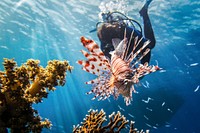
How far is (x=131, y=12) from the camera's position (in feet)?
57.5

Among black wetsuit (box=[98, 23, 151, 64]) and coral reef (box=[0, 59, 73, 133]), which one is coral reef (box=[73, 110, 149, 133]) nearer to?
coral reef (box=[0, 59, 73, 133])

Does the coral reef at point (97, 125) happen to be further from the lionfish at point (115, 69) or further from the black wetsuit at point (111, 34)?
the black wetsuit at point (111, 34)

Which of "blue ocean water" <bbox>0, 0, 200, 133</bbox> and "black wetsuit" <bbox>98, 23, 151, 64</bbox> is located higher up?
"blue ocean water" <bbox>0, 0, 200, 133</bbox>

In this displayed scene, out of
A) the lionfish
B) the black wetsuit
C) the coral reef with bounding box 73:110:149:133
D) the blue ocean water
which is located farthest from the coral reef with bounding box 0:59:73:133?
the blue ocean water

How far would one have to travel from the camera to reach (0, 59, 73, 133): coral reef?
115 inches

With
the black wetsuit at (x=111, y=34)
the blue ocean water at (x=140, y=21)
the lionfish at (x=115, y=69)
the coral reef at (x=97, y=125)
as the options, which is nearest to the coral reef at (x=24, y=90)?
the lionfish at (x=115, y=69)

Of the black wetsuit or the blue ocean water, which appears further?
the blue ocean water

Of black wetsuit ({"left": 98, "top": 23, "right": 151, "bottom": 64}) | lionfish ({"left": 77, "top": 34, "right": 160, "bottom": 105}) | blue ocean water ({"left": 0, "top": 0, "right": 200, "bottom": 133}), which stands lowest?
lionfish ({"left": 77, "top": 34, "right": 160, "bottom": 105})

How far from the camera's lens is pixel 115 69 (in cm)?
306

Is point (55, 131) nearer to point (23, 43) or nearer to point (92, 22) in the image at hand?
point (23, 43)

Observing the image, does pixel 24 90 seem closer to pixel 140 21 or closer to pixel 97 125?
pixel 97 125

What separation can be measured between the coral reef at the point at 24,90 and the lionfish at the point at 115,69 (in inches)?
15.3

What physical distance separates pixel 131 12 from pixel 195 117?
45430 millimetres

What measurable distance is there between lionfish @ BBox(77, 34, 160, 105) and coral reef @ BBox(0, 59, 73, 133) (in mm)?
388
